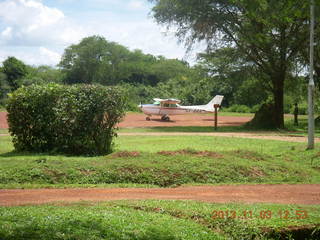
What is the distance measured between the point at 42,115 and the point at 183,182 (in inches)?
245

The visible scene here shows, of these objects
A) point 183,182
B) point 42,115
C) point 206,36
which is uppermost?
point 206,36

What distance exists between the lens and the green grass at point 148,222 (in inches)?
225

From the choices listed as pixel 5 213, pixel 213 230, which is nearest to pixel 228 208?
pixel 213 230

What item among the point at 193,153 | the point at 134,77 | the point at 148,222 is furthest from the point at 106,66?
the point at 148,222

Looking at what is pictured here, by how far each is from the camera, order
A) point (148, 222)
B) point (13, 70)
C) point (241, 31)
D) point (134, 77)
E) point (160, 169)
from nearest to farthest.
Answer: point (148, 222) < point (160, 169) < point (241, 31) < point (13, 70) < point (134, 77)

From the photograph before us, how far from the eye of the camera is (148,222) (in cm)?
652

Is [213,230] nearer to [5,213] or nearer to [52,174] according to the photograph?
[5,213]

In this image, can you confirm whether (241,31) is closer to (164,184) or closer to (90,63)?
(164,184)

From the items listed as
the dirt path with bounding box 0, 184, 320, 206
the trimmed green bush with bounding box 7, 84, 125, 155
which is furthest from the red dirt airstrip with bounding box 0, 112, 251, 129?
the dirt path with bounding box 0, 184, 320, 206

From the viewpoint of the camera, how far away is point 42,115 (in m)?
15.5

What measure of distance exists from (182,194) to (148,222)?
3.62 m

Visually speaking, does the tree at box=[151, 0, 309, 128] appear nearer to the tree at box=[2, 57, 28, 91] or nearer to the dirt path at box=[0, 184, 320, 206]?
the dirt path at box=[0, 184, 320, 206]

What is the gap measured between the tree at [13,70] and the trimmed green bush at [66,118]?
173 feet

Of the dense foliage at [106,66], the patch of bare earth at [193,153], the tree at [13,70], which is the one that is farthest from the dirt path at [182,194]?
the dense foliage at [106,66]
